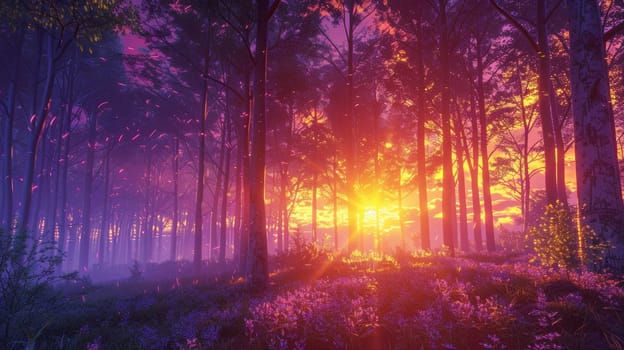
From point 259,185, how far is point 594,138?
8270 mm

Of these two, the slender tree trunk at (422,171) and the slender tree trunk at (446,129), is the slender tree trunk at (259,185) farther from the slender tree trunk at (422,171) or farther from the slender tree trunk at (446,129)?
the slender tree trunk at (422,171)

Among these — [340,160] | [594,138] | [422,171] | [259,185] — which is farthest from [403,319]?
[340,160]

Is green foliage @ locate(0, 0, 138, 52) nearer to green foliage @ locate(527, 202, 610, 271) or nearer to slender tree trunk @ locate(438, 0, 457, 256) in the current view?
slender tree trunk @ locate(438, 0, 457, 256)

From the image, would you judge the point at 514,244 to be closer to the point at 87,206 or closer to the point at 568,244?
the point at 568,244

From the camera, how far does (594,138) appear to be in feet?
22.0

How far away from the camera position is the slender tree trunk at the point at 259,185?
28.0ft

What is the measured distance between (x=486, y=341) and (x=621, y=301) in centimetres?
239

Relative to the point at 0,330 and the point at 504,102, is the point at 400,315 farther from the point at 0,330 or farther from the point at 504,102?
the point at 504,102

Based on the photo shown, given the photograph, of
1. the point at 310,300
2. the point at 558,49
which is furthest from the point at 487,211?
the point at 310,300

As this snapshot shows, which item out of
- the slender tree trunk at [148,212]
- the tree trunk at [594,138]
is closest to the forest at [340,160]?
the tree trunk at [594,138]

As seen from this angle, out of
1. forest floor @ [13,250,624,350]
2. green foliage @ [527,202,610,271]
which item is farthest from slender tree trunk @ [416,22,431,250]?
green foliage @ [527,202,610,271]

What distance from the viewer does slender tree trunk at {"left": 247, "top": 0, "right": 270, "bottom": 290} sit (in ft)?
28.0

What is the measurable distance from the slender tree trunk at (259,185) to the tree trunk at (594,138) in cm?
779

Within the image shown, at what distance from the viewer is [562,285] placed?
5395 millimetres
